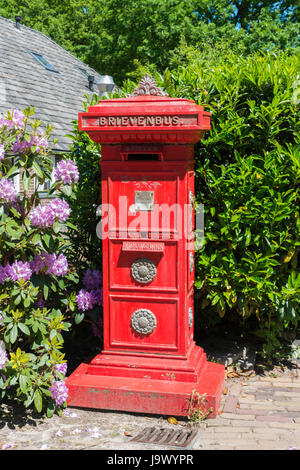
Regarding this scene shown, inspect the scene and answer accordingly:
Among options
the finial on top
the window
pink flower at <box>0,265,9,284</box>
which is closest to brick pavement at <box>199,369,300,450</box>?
pink flower at <box>0,265,9,284</box>

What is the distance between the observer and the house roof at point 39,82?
43.9ft

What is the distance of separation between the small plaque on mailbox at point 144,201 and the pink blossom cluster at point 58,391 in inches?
57.8

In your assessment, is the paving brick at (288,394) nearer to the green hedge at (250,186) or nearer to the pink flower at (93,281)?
the green hedge at (250,186)

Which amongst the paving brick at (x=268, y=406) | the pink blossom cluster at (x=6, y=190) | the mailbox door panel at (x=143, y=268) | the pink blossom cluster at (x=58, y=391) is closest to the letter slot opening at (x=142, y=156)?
the mailbox door panel at (x=143, y=268)

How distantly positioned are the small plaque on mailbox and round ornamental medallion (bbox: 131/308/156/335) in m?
0.83

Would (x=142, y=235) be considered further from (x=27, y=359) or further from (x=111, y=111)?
(x=27, y=359)

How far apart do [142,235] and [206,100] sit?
56.8 inches

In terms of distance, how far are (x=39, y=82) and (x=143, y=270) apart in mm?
12271

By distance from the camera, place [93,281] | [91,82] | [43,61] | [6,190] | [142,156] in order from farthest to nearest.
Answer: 1. [91,82]
2. [43,61]
3. [93,281]
4. [142,156]
5. [6,190]

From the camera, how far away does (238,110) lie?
4727mm

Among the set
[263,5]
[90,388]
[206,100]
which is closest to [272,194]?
[206,100]

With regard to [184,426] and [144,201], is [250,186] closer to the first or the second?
[144,201]

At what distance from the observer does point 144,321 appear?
4.36m

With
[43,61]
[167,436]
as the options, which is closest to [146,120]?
[167,436]
